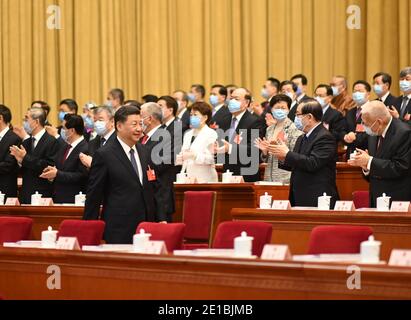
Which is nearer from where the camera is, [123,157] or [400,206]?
[123,157]

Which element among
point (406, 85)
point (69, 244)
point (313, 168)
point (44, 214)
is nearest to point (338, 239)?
point (69, 244)

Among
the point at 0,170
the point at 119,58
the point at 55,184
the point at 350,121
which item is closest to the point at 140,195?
the point at 55,184

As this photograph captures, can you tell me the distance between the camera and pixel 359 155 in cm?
698

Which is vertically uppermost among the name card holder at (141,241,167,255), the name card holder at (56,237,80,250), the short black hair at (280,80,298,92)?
the short black hair at (280,80,298,92)

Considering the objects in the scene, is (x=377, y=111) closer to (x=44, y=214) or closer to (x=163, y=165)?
(x=163, y=165)

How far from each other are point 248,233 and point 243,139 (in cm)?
484

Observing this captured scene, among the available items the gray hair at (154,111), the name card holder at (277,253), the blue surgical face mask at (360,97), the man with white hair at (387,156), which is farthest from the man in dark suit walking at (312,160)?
the blue surgical face mask at (360,97)

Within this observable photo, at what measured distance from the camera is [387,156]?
6969 millimetres

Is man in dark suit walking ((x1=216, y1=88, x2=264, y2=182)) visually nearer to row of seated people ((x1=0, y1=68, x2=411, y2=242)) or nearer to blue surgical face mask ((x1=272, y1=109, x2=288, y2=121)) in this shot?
row of seated people ((x1=0, y1=68, x2=411, y2=242))

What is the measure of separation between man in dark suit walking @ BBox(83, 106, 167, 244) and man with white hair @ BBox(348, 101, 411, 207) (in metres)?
1.69

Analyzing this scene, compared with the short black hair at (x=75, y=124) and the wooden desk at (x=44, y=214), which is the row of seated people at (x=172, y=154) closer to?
the short black hair at (x=75, y=124)

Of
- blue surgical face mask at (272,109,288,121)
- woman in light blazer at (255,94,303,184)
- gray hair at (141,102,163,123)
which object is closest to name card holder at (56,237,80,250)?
gray hair at (141,102,163,123)

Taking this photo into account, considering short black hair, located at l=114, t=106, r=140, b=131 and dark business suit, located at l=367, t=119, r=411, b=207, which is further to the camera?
dark business suit, located at l=367, t=119, r=411, b=207

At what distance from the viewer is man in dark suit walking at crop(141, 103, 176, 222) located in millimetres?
7934
